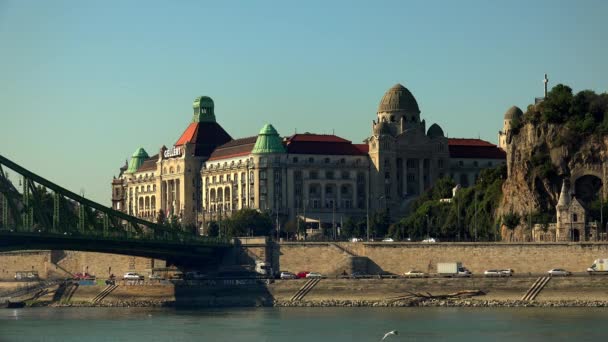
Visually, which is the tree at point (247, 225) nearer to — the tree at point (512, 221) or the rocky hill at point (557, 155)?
the rocky hill at point (557, 155)

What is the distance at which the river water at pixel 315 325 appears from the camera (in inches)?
4528

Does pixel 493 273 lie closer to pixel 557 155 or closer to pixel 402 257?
pixel 402 257

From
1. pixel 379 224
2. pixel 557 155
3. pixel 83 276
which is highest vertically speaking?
pixel 557 155

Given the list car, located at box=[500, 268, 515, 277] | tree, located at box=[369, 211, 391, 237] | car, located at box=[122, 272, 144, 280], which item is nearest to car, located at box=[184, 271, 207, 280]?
car, located at box=[122, 272, 144, 280]

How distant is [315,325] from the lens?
4904 inches

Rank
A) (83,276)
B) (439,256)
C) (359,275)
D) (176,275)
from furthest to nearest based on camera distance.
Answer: (83,276)
(176,275)
(439,256)
(359,275)

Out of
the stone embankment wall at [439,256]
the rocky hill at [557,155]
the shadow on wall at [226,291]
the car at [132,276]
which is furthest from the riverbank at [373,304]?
the rocky hill at [557,155]

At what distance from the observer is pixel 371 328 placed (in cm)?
12038

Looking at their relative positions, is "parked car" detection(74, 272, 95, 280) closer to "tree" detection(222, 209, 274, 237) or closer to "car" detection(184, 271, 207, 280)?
"car" detection(184, 271, 207, 280)

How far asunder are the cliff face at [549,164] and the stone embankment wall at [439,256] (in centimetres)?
855

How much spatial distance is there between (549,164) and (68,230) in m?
41.4

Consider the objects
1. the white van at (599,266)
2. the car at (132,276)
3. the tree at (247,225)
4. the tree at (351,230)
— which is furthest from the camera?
the tree at (247,225)

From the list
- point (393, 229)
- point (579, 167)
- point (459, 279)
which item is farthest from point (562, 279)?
point (393, 229)

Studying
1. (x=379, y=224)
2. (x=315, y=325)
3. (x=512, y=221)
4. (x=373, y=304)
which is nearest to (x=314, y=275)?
(x=373, y=304)
